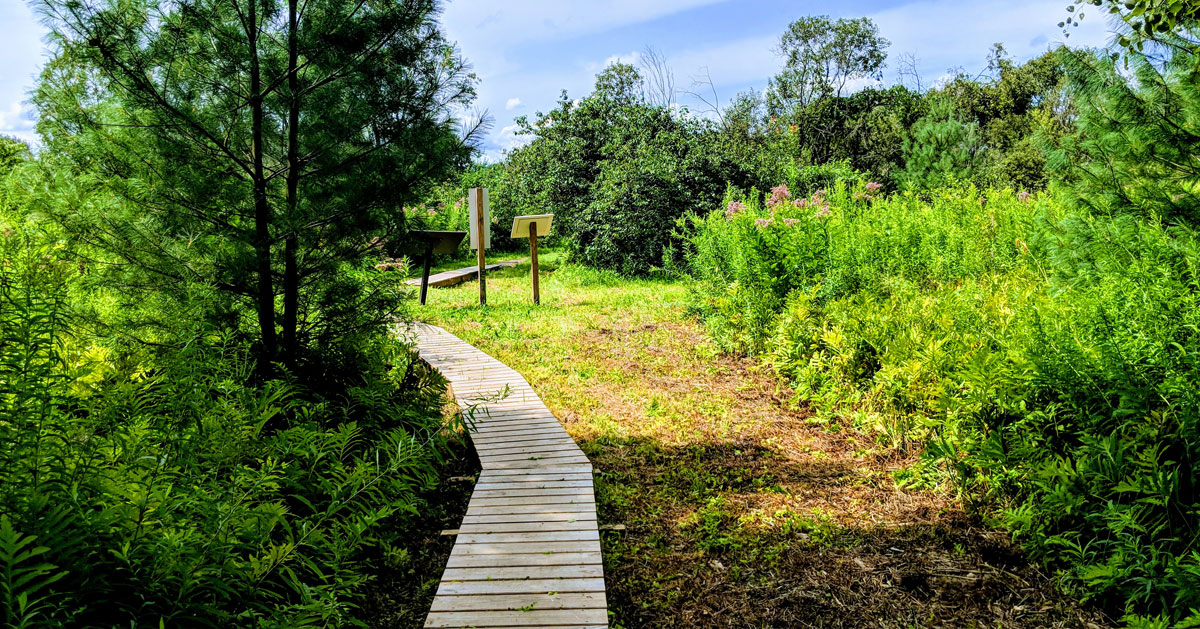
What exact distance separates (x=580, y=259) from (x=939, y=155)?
1212 cm

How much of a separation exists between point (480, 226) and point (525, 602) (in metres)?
9.39

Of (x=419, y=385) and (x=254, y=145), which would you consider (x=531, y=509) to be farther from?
(x=254, y=145)

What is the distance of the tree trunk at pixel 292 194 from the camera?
4.32 metres

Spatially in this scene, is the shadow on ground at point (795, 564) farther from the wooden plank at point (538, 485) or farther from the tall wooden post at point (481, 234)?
the tall wooden post at point (481, 234)

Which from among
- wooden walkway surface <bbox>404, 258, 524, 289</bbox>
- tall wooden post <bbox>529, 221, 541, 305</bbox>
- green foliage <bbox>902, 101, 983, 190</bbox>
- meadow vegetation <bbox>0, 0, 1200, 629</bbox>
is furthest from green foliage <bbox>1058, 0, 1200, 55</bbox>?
green foliage <bbox>902, 101, 983, 190</bbox>

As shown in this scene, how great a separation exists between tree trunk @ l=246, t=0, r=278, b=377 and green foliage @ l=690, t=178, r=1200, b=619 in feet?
13.6

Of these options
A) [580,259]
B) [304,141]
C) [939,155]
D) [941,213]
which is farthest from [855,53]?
[304,141]

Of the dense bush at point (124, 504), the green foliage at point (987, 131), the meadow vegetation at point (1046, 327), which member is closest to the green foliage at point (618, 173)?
the meadow vegetation at point (1046, 327)

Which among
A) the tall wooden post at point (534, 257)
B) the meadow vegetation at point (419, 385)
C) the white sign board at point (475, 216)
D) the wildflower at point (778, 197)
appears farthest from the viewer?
the tall wooden post at point (534, 257)

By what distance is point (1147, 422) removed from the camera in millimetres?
3104

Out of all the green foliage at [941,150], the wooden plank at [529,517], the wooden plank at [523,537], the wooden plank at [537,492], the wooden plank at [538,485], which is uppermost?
the green foliage at [941,150]

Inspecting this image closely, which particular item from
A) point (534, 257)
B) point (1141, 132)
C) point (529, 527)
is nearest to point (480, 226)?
point (534, 257)

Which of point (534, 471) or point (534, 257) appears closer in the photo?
point (534, 471)

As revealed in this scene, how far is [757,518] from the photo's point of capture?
422 centimetres
